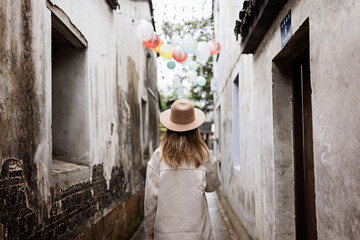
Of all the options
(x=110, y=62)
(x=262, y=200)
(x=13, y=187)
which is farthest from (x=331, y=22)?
(x=110, y=62)

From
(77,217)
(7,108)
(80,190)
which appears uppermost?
(7,108)

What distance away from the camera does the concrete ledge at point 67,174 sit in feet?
11.0

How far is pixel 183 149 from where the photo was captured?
2.74 m

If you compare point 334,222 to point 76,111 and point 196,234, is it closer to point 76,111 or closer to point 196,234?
point 196,234

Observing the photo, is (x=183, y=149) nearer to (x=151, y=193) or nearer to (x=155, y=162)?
(x=155, y=162)

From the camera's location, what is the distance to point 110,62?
556cm

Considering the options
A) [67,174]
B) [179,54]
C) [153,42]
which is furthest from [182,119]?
[179,54]

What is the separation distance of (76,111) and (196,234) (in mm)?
2319

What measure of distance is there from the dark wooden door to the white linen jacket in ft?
3.63

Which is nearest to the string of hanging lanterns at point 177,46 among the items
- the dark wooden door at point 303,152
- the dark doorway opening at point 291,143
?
the dark doorway opening at point 291,143

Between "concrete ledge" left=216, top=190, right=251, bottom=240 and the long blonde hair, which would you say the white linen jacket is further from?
"concrete ledge" left=216, top=190, right=251, bottom=240

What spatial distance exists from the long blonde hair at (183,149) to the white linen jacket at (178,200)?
0.14 ft

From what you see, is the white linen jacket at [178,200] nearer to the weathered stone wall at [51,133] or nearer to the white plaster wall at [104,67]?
the weathered stone wall at [51,133]

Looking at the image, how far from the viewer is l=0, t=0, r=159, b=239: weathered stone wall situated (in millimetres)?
2473
